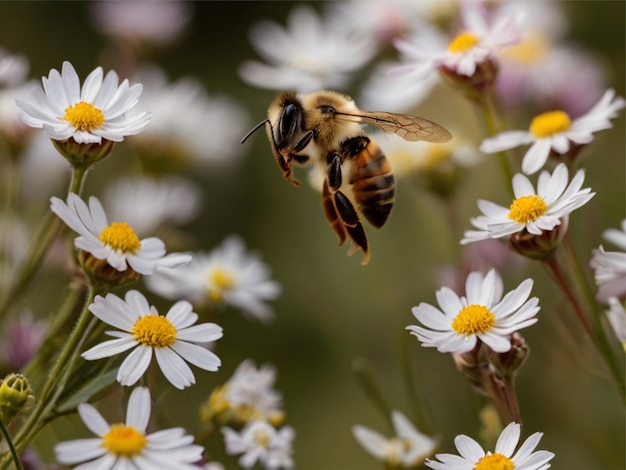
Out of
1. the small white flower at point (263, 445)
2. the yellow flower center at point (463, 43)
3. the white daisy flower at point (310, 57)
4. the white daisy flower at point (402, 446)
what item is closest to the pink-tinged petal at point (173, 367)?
the small white flower at point (263, 445)

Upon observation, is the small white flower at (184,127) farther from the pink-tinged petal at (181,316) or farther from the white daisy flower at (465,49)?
the pink-tinged petal at (181,316)

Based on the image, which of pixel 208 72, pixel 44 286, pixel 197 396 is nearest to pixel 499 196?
pixel 197 396

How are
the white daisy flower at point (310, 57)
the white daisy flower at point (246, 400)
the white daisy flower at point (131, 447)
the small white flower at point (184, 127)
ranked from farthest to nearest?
the small white flower at point (184, 127), the white daisy flower at point (310, 57), the white daisy flower at point (246, 400), the white daisy flower at point (131, 447)

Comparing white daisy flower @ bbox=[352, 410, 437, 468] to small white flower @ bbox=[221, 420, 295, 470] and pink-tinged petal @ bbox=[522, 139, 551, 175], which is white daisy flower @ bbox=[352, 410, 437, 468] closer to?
small white flower @ bbox=[221, 420, 295, 470]

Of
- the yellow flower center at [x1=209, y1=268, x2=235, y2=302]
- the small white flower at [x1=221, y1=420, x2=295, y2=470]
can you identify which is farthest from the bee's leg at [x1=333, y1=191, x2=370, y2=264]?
the small white flower at [x1=221, y1=420, x2=295, y2=470]

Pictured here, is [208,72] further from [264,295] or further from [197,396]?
[264,295]

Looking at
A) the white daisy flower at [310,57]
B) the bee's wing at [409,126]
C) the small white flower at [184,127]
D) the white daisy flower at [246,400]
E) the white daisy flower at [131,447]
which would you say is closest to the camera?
the white daisy flower at [131,447]

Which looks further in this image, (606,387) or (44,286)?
(44,286)
